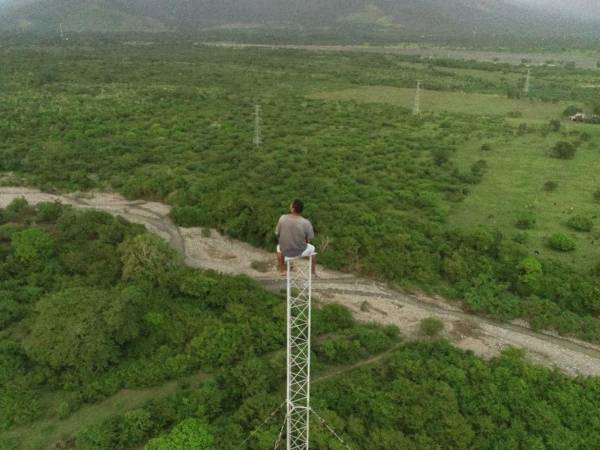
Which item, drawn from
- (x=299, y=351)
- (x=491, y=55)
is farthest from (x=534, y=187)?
(x=491, y=55)

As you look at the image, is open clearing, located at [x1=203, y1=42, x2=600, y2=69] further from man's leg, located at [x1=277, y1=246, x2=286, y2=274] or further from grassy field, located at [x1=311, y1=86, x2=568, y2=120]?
man's leg, located at [x1=277, y1=246, x2=286, y2=274]

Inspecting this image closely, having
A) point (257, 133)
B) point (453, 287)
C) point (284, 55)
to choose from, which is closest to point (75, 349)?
point (453, 287)

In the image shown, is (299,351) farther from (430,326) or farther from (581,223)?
(581,223)

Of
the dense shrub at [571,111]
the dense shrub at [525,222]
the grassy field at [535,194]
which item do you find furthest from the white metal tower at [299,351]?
the dense shrub at [571,111]

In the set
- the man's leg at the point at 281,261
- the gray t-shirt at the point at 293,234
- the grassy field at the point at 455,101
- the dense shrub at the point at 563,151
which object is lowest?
the dense shrub at the point at 563,151

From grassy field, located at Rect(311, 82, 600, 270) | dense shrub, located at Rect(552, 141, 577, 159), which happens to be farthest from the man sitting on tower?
dense shrub, located at Rect(552, 141, 577, 159)

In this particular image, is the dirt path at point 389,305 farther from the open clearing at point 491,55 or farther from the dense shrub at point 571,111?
the open clearing at point 491,55

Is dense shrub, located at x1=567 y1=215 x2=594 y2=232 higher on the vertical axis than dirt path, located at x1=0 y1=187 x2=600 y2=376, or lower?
higher
